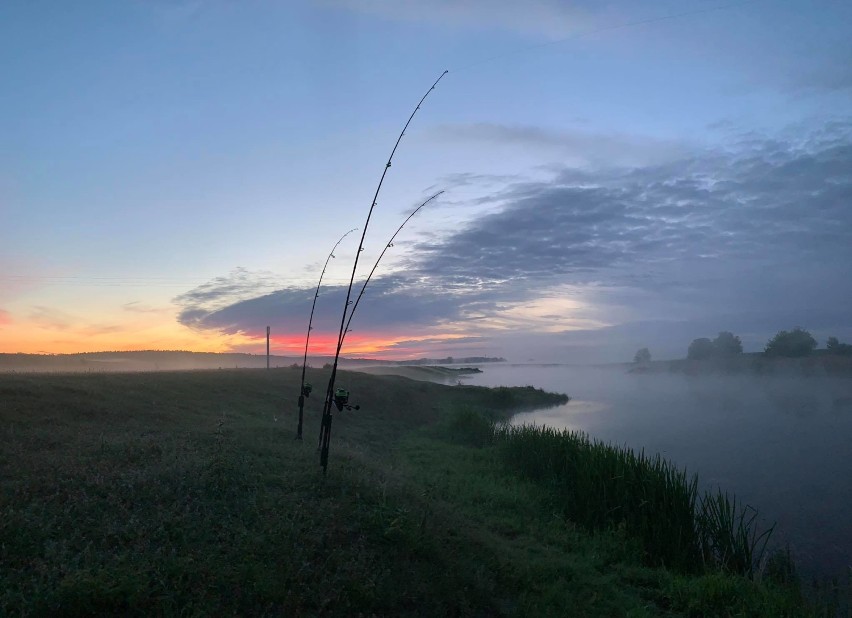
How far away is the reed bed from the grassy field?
0.51m

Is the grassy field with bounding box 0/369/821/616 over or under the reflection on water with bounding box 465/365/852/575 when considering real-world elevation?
over

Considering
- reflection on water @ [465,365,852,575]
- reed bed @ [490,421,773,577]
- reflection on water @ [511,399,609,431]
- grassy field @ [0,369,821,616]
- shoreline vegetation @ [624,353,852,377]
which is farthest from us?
shoreline vegetation @ [624,353,852,377]

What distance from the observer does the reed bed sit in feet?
36.5

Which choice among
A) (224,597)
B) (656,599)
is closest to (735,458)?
(656,599)

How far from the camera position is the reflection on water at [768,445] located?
53.0 feet

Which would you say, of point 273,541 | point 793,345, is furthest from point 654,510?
point 793,345

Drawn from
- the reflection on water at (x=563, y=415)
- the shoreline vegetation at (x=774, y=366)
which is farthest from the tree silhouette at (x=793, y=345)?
the reflection on water at (x=563, y=415)

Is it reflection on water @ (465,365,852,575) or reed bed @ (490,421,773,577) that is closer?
reed bed @ (490,421,773,577)

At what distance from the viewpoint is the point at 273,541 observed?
700 centimetres

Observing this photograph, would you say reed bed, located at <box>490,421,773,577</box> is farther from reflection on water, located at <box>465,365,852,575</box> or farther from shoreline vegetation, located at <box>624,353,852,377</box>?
shoreline vegetation, located at <box>624,353,852,377</box>

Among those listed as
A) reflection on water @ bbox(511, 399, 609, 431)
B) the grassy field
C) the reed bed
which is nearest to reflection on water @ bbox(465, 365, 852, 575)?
reflection on water @ bbox(511, 399, 609, 431)

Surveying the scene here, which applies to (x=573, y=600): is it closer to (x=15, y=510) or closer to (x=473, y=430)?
(x=15, y=510)

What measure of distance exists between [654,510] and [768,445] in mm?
23713

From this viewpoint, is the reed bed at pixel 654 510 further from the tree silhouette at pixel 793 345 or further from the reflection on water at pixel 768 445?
the tree silhouette at pixel 793 345
